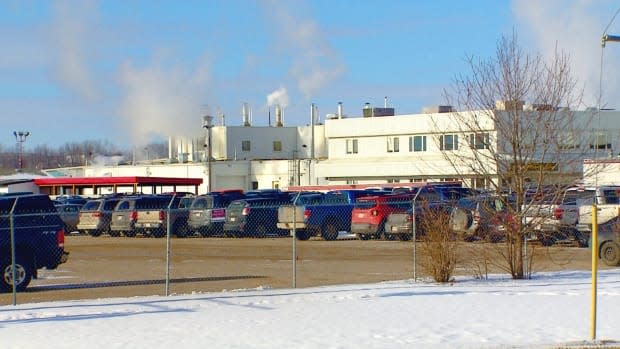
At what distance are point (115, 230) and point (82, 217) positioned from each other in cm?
227

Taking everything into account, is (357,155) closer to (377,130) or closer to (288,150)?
(377,130)

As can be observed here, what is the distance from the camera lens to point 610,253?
1006 inches

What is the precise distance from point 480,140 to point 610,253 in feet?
21.9

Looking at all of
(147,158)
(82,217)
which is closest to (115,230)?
(82,217)

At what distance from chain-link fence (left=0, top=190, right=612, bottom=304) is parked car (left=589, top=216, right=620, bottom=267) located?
2.25ft

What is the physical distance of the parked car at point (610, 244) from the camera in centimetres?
2527

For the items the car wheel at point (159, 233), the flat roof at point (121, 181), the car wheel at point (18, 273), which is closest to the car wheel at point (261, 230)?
the car wheel at point (159, 233)

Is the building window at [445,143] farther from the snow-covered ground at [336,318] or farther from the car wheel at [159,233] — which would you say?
the car wheel at [159,233]

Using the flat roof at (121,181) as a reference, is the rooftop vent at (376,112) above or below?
above

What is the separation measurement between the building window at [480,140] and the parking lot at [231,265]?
2.01 metres

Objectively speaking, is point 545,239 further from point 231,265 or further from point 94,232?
point 94,232

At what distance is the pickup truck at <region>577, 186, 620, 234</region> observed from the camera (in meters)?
30.9

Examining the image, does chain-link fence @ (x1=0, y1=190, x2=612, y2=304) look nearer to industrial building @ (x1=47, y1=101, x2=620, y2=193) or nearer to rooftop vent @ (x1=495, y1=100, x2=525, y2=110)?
rooftop vent @ (x1=495, y1=100, x2=525, y2=110)

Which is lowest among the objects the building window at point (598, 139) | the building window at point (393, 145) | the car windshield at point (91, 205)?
the car windshield at point (91, 205)
